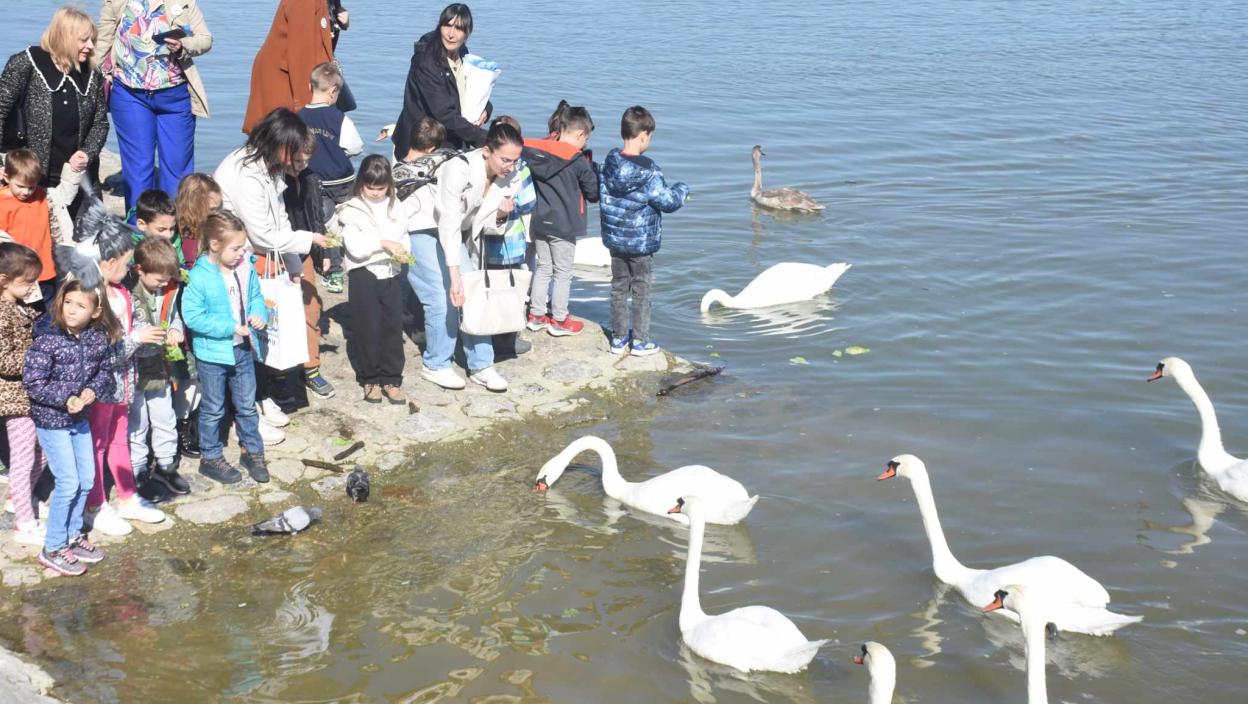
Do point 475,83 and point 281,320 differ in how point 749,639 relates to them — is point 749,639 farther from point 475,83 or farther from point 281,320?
point 475,83

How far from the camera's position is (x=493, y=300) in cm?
884

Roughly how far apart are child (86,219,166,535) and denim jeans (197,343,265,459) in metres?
0.44

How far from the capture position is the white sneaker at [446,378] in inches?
359

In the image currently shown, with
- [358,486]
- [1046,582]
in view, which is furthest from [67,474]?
[1046,582]

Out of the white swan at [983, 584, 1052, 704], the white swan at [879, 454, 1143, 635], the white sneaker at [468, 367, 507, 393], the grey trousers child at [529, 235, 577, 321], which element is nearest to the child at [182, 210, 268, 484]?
the white sneaker at [468, 367, 507, 393]

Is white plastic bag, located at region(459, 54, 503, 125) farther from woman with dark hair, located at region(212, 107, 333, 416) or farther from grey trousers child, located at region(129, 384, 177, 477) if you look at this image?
grey trousers child, located at region(129, 384, 177, 477)

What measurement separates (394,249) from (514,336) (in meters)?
1.70

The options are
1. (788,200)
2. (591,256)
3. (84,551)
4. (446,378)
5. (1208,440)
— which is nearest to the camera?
(84,551)

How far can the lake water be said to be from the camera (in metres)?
6.39

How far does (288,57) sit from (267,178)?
2272 mm

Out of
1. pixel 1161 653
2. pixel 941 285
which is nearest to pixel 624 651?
pixel 1161 653

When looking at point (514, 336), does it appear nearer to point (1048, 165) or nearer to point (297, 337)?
point (297, 337)

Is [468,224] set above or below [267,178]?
below

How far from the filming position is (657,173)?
30.8 ft
